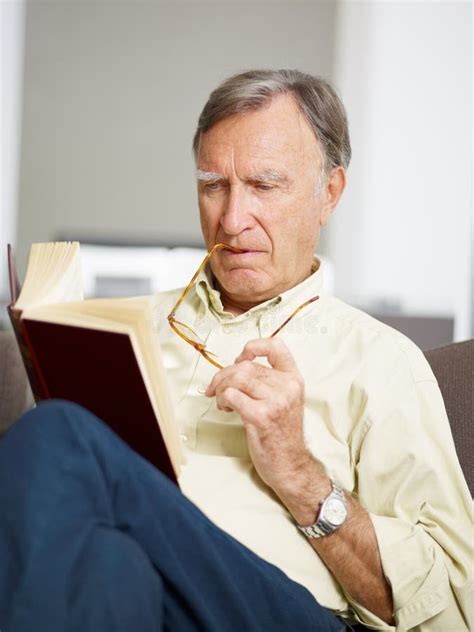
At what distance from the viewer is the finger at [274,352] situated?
3.94 feet

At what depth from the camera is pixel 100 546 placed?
923 mm

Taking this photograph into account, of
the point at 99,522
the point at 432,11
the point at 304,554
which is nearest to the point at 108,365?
the point at 99,522

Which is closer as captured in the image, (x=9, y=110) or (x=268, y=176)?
(x=268, y=176)

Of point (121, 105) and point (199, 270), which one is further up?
point (121, 105)

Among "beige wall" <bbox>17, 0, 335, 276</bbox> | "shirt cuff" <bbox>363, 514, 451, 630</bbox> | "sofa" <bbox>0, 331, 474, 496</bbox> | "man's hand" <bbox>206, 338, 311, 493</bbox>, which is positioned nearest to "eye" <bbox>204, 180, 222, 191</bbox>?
"man's hand" <bbox>206, 338, 311, 493</bbox>

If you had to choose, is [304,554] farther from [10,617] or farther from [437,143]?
[437,143]

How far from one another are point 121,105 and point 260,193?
14.1ft

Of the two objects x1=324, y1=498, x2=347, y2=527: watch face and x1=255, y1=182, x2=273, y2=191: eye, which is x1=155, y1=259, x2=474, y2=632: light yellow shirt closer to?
x1=324, y1=498, x2=347, y2=527: watch face

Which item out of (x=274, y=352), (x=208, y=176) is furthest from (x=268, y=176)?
(x=274, y=352)

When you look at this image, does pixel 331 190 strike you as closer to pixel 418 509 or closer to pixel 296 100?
pixel 296 100

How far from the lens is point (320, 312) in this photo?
1.51 meters

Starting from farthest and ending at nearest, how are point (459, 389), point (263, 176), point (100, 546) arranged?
point (459, 389)
point (263, 176)
point (100, 546)

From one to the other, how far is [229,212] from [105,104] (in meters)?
4.32

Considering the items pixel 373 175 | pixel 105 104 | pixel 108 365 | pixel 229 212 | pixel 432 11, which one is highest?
pixel 432 11
